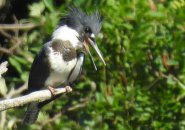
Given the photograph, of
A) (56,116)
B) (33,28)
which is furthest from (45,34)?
(56,116)

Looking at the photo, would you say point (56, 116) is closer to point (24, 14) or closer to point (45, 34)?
point (45, 34)

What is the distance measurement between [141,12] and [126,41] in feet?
0.63

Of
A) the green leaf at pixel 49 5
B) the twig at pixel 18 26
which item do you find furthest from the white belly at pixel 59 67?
the twig at pixel 18 26

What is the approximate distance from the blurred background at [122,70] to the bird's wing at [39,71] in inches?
6.5

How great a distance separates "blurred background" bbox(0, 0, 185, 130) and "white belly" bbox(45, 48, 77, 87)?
0.32 meters

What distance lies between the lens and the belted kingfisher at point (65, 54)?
3918 mm

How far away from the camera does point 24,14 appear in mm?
5121

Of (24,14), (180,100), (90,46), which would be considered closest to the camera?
(90,46)

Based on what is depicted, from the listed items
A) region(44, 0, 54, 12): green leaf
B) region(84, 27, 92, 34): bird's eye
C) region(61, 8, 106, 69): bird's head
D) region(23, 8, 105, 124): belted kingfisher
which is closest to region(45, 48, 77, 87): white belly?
region(23, 8, 105, 124): belted kingfisher

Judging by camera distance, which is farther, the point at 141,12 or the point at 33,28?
the point at 33,28

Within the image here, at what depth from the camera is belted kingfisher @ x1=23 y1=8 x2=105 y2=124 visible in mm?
3918

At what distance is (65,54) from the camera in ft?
12.8

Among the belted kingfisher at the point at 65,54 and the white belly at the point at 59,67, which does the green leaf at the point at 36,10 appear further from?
the white belly at the point at 59,67

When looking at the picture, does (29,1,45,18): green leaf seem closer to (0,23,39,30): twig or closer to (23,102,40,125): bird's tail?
(0,23,39,30): twig
